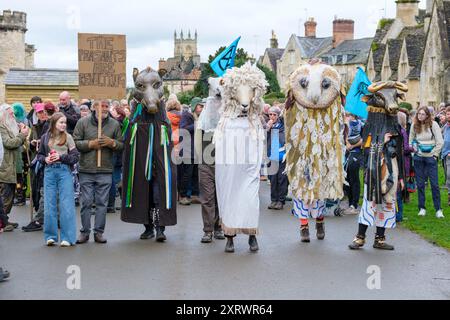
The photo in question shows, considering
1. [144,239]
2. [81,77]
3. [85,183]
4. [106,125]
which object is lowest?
[144,239]

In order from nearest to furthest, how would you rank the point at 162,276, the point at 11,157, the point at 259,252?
the point at 162,276, the point at 259,252, the point at 11,157

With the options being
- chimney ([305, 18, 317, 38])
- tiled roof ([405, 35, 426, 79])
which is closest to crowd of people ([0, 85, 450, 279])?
tiled roof ([405, 35, 426, 79])

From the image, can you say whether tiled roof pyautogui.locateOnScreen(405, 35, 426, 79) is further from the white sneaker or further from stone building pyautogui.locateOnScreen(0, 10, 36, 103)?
the white sneaker

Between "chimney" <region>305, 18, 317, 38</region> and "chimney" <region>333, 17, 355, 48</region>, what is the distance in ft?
21.8

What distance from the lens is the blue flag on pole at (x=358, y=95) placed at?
428 inches

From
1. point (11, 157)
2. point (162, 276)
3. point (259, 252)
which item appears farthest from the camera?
point (11, 157)

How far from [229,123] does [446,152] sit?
6.33m

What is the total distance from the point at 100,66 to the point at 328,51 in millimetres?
60140

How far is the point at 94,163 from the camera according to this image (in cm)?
1073

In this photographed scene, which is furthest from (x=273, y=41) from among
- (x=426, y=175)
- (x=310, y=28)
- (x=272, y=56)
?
(x=426, y=175)

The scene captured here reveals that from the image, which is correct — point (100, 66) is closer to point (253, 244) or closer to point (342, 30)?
point (253, 244)

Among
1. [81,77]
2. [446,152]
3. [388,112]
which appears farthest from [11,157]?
[446,152]

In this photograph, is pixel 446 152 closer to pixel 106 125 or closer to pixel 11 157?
pixel 106 125

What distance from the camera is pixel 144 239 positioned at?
1096cm
